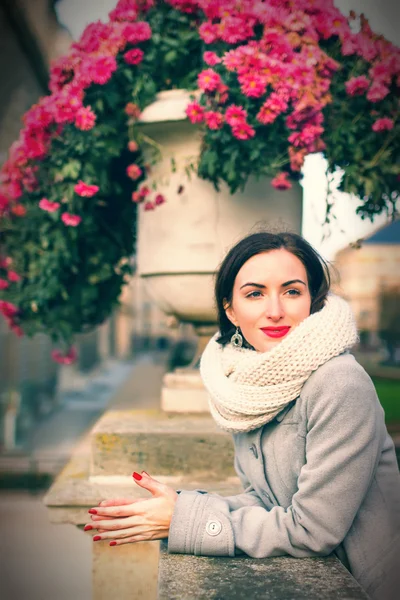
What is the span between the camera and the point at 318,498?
4.40 ft

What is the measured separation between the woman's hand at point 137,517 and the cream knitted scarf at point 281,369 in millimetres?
260

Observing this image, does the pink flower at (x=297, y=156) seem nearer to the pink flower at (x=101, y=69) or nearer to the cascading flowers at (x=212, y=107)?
the cascading flowers at (x=212, y=107)

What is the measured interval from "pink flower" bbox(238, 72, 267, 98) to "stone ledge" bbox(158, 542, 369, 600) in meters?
1.67

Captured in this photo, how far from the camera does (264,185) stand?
9.20 ft

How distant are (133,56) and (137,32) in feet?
0.34

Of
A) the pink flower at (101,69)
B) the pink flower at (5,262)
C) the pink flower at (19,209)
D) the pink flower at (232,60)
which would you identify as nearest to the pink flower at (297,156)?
the pink flower at (232,60)

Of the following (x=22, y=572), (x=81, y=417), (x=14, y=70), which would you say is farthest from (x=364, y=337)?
(x=22, y=572)

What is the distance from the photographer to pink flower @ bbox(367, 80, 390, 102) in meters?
2.43

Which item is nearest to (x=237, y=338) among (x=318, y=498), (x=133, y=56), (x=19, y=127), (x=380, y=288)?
(x=318, y=498)

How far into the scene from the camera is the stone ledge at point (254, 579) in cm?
128

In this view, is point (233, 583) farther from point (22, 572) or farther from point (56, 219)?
point (22, 572)

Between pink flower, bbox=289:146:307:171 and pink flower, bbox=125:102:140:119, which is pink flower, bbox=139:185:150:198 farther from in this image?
pink flower, bbox=289:146:307:171

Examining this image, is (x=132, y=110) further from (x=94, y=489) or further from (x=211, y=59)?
(x=94, y=489)

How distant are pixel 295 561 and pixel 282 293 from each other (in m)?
0.67
